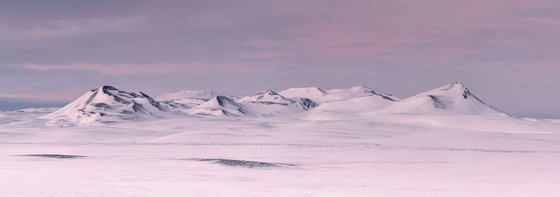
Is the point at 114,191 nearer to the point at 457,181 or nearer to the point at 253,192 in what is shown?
the point at 253,192

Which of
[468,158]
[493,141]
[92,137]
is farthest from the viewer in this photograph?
[92,137]

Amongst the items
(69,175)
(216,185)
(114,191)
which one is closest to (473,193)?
(216,185)

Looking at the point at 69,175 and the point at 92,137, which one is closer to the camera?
the point at 69,175

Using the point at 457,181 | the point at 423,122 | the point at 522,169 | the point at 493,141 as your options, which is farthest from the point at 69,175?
the point at 423,122

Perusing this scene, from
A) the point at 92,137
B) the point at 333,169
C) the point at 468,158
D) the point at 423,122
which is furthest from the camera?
the point at 423,122

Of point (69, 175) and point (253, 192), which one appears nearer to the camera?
point (253, 192)

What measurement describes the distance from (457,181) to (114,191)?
18.9m

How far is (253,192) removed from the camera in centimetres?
3136

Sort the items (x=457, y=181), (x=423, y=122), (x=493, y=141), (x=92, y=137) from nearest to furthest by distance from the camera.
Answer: (x=457, y=181)
(x=493, y=141)
(x=92, y=137)
(x=423, y=122)

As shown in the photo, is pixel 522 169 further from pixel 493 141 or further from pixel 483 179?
pixel 493 141

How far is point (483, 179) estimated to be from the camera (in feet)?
132

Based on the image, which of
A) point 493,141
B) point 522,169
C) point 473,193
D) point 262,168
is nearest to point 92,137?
point 493,141

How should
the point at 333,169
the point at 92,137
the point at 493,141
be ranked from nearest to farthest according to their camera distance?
the point at 333,169 → the point at 493,141 → the point at 92,137

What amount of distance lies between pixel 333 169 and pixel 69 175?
56.5 ft
